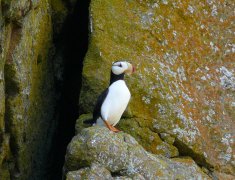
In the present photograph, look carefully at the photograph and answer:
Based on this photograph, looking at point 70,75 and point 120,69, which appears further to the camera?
point 70,75

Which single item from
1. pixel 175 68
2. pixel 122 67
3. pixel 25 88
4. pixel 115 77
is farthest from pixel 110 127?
pixel 175 68

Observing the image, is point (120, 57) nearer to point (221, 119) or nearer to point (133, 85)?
point (133, 85)

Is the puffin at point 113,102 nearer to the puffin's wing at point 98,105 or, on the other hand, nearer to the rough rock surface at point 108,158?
the puffin's wing at point 98,105

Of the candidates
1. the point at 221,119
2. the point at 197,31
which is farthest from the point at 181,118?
the point at 197,31

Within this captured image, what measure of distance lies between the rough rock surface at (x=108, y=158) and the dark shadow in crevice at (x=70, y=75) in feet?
9.89

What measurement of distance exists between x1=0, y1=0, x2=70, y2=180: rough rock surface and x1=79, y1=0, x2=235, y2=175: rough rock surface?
0.77 m

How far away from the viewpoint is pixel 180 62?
1329cm

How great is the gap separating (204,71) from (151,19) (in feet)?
3.66

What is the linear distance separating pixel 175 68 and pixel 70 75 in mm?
1908

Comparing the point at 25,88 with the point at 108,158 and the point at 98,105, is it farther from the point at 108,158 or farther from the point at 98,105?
the point at 108,158

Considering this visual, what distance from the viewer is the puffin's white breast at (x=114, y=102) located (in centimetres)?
1198

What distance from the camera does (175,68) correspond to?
1316 centimetres

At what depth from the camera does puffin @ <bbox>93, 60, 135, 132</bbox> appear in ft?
39.3

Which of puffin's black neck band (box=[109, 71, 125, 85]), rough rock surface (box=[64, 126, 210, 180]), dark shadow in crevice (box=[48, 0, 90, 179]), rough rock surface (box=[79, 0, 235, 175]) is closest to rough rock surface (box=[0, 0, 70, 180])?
dark shadow in crevice (box=[48, 0, 90, 179])
